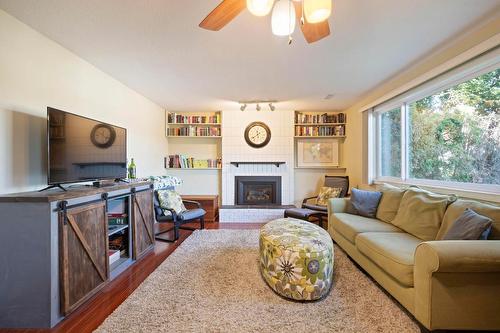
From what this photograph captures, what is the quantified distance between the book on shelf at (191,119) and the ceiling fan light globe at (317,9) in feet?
12.8

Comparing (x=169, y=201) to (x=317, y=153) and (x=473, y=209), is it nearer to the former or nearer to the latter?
(x=317, y=153)

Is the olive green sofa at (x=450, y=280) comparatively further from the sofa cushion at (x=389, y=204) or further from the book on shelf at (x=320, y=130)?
the book on shelf at (x=320, y=130)

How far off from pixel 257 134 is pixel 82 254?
370 centimetres

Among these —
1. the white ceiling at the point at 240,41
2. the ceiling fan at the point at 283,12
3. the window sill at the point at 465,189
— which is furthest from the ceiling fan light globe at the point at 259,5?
the window sill at the point at 465,189

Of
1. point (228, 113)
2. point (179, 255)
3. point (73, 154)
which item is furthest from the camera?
point (228, 113)

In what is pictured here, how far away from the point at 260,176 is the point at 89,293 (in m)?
3.56

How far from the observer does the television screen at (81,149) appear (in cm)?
189

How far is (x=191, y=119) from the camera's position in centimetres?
498

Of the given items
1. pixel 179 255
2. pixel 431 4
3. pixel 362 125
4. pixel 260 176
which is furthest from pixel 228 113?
pixel 431 4

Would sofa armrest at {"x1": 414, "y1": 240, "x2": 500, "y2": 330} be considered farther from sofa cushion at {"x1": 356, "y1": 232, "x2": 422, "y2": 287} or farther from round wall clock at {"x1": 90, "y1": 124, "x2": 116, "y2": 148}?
round wall clock at {"x1": 90, "y1": 124, "x2": 116, "y2": 148}

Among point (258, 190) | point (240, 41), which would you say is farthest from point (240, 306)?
point (258, 190)

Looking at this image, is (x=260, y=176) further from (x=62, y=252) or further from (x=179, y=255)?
(x=62, y=252)

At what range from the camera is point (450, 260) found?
4.56 ft

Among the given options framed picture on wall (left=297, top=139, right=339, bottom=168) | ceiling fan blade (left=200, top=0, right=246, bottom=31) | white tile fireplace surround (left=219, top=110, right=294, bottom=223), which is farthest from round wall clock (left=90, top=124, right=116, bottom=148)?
framed picture on wall (left=297, top=139, right=339, bottom=168)
